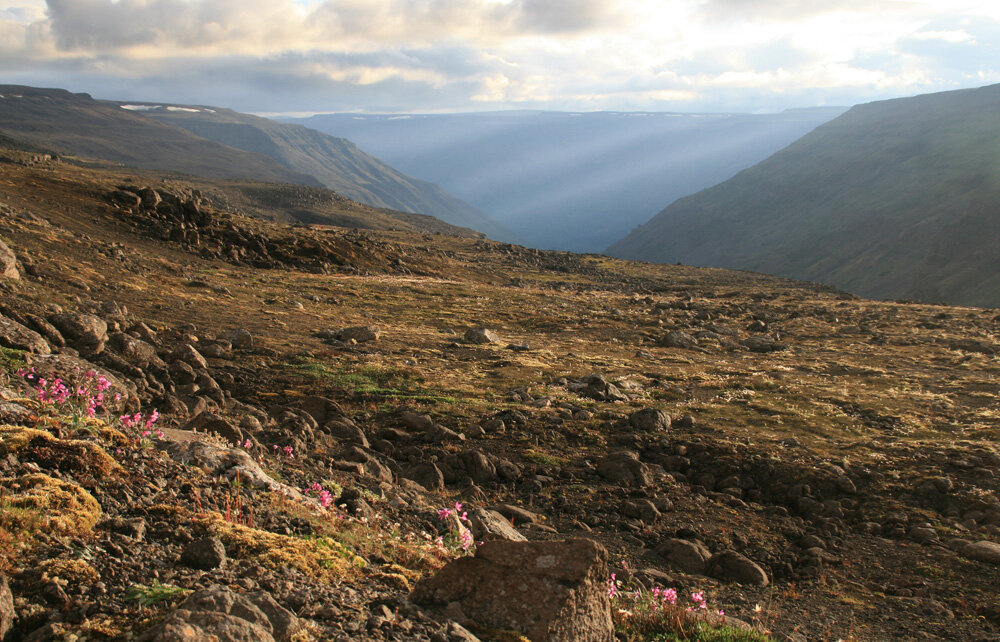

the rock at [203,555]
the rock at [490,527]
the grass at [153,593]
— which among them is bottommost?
the rock at [490,527]

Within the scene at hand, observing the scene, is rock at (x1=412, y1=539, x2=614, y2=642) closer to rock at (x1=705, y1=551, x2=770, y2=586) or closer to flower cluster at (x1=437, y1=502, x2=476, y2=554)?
flower cluster at (x1=437, y1=502, x2=476, y2=554)

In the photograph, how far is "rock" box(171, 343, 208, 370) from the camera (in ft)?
52.5

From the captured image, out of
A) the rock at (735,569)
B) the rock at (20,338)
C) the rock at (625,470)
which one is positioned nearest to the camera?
the rock at (735,569)

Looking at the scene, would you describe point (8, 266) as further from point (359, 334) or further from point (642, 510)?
point (642, 510)

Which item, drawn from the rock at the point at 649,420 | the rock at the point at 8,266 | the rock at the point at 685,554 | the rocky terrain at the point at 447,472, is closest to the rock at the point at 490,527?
the rocky terrain at the point at 447,472

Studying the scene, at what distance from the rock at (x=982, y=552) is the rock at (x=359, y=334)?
1923 centimetres

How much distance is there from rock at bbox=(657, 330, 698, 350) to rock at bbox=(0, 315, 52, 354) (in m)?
27.1

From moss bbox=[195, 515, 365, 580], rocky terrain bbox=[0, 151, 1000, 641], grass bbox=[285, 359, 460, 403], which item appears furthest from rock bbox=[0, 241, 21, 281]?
moss bbox=[195, 515, 365, 580]

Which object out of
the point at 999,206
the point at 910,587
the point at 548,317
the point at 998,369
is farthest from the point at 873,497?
the point at 999,206

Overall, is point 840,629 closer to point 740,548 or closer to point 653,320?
point 740,548

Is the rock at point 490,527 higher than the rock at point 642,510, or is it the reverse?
the rock at point 490,527

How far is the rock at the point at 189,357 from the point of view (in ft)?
52.5

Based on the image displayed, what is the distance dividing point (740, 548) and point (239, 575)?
8.87 metres

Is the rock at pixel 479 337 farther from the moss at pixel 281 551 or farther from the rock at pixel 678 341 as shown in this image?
the moss at pixel 281 551
